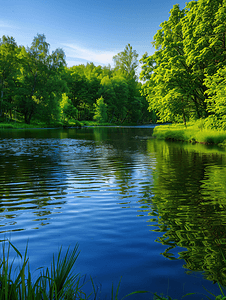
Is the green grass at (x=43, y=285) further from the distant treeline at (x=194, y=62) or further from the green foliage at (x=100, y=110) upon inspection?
the green foliage at (x=100, y=110)

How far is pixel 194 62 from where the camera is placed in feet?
99.2

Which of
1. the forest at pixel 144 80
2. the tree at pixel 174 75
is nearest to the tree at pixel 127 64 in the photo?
the forest at pixel 144 80

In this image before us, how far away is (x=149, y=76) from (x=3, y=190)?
3419 centimetres

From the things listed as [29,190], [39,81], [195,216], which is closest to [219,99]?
[195,216]

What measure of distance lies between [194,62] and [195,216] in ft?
88.3

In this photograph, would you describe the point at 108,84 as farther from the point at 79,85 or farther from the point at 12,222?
the point at 12,222

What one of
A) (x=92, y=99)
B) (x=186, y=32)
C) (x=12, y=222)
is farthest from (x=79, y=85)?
(x=12, y=222)

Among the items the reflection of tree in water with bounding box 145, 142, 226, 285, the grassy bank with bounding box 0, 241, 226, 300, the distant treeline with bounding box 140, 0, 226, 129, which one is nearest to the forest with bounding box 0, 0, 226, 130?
the distant treeline with bounding box 140, 0, 226, 129

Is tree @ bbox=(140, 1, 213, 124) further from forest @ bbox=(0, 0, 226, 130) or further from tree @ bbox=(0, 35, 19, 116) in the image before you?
tree @ bbox=(0, 35, 19, 116)

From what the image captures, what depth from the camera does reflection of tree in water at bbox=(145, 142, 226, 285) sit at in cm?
446

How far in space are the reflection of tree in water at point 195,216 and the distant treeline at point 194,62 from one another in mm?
12222

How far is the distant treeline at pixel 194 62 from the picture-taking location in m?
24.6

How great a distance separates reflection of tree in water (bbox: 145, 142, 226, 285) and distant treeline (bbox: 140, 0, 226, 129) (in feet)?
40.1

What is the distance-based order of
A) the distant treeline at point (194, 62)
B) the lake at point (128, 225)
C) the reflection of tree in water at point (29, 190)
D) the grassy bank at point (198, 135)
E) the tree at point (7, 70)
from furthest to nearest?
the tree at point (7, 70), the grassy bank at point (198, 135), the distant treeline at point (194, 62), the reflection of tree in water at point (29, 190), the lake at point (128, 225)
